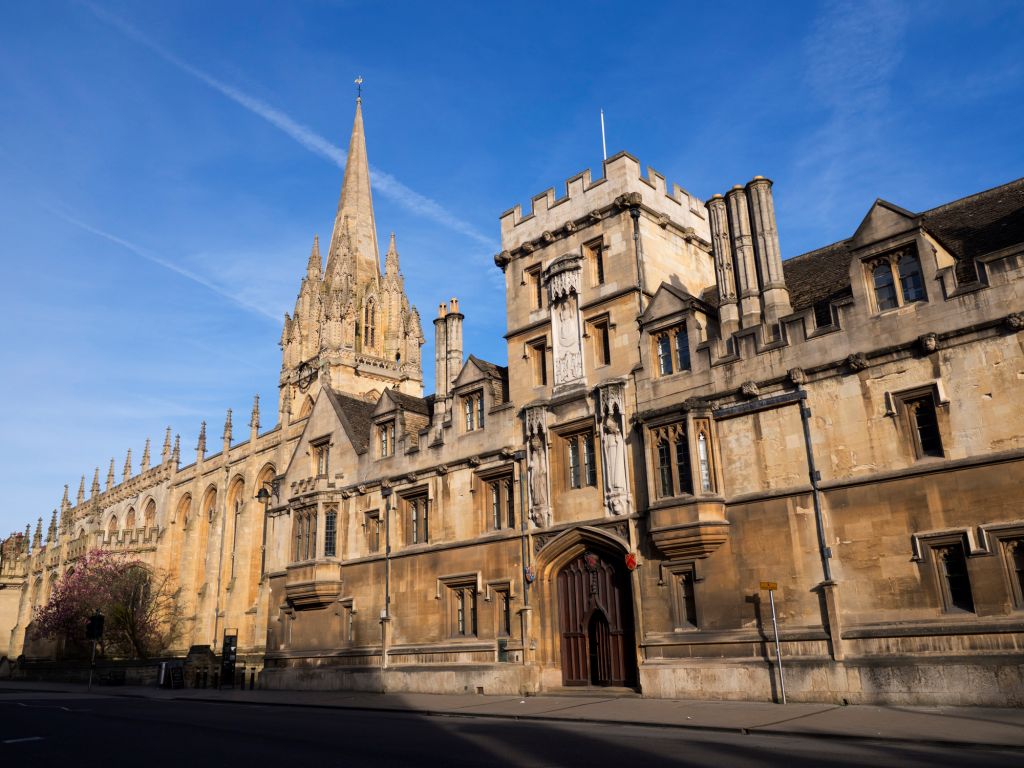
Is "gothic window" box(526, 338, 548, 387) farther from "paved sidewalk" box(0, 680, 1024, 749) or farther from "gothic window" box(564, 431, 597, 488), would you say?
"paved sidewalk" box(0, 680, 1024, 749)

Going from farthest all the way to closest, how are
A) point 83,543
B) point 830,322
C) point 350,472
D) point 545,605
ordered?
1. point 83,543
2. point 350,472
3. point 545,605
4. point 830,322

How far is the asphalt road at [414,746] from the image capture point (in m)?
10.3

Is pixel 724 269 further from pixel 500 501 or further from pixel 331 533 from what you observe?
pixel 331 533

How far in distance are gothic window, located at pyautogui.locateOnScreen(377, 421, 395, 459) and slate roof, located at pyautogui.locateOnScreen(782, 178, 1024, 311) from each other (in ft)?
49.2

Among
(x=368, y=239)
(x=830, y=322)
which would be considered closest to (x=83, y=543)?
(x=368, y=239)

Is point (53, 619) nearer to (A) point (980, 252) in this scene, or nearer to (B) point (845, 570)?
(B) point (845, 570)

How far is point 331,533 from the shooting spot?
101ft

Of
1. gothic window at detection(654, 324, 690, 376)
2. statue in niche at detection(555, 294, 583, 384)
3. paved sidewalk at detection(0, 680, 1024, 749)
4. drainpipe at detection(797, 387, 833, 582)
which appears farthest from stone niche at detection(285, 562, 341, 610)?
drainpipe at detection(797, 387, 833, 582)

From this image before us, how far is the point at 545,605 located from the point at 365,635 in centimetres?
835

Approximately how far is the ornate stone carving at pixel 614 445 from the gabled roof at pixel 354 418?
11.4 m

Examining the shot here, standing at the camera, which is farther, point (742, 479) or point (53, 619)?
point (53, 619)

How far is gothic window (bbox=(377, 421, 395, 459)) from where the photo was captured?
1181 inches

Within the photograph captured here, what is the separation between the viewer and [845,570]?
17.2m

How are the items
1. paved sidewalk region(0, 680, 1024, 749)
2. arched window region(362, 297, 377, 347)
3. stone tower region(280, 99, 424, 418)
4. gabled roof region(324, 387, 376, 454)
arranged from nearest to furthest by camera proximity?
1. paved sidewalk region(0, 680, 1024, 749)
2. gabled roof region(324, 387, 376, 454)
3. stone tower region(280, 99, 424, 418)
4. arched window region(362, 297, 377, 347)
